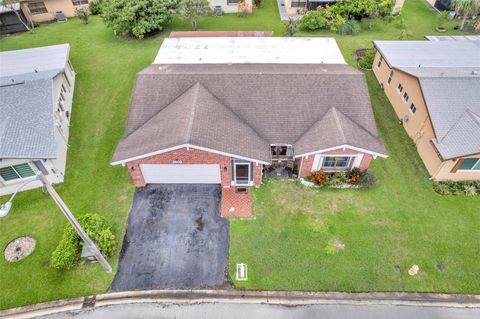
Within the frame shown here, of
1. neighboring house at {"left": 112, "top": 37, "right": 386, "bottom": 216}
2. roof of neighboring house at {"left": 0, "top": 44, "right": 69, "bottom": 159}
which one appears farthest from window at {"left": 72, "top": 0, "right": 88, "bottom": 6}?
neighboring house at {"left": 112, "top": 37, "right": 386, "bottom": 216}

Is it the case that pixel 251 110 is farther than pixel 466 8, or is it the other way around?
pixel 466 8

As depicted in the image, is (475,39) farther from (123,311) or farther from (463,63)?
(123,311)

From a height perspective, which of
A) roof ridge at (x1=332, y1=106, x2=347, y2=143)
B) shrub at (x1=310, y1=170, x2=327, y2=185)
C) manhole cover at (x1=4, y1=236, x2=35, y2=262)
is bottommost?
manhole cover at (x1=4, y1=236, x2=35, y2=262)

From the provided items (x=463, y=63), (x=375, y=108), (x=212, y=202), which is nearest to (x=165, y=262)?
(x=212, y=202)

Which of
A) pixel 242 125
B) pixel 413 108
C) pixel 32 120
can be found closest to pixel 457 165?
pixel 413 108

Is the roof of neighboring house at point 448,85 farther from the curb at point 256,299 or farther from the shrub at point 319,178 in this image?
the curb at point 256,299

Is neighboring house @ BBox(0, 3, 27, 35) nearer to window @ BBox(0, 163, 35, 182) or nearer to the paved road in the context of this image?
window @ BBox(0, 163, 35, 182)

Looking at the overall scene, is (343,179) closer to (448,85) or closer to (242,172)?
(242,172)

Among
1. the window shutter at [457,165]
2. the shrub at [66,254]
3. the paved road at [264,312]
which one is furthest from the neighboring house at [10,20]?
the window shutter at [457,165]
